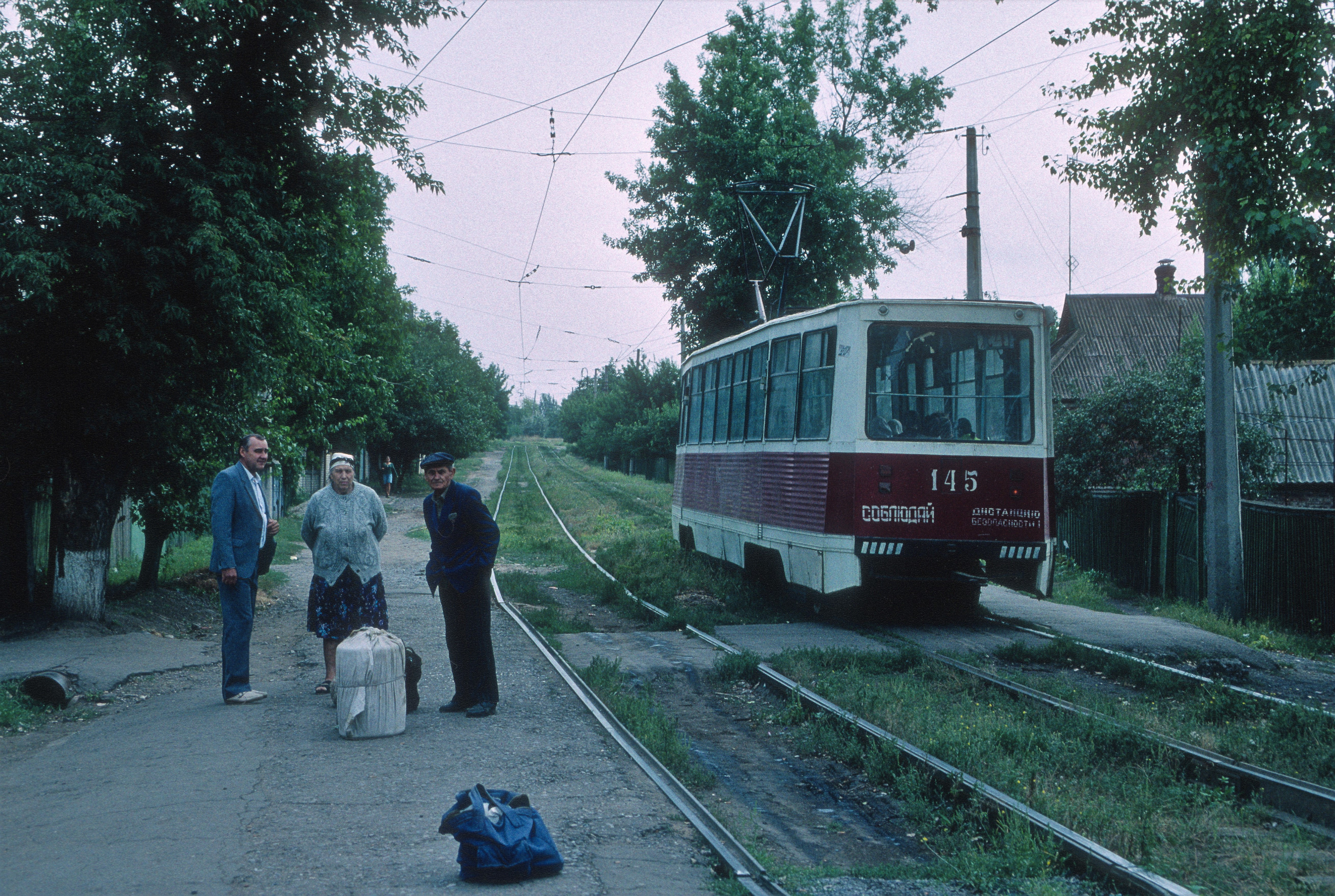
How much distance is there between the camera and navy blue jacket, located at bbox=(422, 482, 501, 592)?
768 cm

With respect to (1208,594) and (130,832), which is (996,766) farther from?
(1208,594)

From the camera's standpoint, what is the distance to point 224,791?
19.0ft

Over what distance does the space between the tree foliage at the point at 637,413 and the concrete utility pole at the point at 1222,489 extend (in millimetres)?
33354

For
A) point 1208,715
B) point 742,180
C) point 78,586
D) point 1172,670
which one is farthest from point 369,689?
point 742,180

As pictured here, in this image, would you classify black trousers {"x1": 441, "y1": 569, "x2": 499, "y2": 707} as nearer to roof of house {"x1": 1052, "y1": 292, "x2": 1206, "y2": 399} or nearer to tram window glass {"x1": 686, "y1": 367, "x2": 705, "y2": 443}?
tram window glass {"x1": 686, "y1": 367, "x2": 705, "y2": 443}

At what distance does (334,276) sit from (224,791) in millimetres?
12746

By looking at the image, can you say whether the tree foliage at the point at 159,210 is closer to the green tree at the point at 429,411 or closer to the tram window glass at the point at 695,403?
the tram window glass at the point at 695,403

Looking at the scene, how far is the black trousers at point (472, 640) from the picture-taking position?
7.73m

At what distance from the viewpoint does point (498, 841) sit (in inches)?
178

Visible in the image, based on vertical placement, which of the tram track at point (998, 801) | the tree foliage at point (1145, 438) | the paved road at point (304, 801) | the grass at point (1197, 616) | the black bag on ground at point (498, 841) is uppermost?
the tree foliage at point (1145, 438)

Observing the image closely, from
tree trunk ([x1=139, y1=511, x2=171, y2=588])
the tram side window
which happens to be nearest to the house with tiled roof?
the tram side window

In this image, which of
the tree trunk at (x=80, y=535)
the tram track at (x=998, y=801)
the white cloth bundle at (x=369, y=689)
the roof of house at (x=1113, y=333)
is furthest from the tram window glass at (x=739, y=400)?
the roof of house at (x=1113, y=333)

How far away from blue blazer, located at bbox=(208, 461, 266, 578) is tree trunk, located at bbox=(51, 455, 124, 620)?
159 inches

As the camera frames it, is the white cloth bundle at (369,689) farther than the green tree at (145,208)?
No
